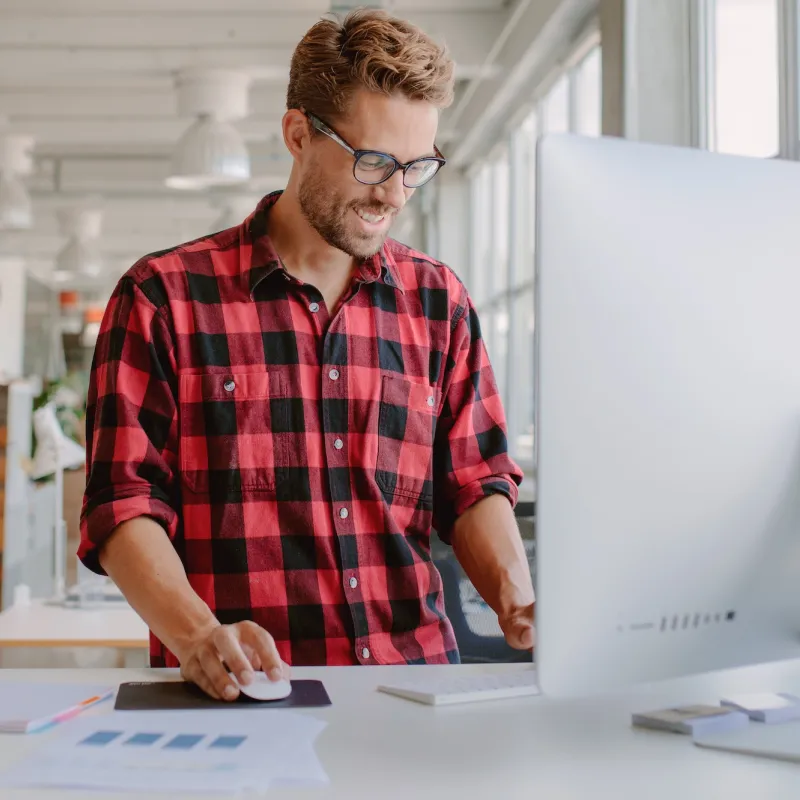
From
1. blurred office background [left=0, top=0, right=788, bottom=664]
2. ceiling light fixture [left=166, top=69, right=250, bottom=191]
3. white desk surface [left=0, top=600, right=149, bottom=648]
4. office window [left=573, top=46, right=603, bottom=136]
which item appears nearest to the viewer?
white desk surface [left=0, top=600, right=149, bottom=648]

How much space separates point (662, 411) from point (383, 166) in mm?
809

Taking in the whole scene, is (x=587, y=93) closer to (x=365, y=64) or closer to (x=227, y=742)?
(x=365, y=64)

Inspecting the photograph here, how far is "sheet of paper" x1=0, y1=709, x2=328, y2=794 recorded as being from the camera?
34.0 inches

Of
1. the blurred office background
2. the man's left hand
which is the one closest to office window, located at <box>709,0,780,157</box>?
the blurred office background

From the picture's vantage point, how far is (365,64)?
5.09ft

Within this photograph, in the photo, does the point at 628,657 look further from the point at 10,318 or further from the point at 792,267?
the point at 10,318

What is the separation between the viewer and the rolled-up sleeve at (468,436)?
1691 mm

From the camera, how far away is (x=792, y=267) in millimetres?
946

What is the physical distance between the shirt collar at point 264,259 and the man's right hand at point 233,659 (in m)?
0.64

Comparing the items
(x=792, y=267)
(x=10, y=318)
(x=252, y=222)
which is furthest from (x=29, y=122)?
(x=792, y=267)

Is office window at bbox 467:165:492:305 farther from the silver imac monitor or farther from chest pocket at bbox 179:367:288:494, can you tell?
the silver imac monitor

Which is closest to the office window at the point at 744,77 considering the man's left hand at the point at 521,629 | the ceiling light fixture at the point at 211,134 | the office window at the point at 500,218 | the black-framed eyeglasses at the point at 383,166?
the black-framed eyeglasses at the point at 383,166

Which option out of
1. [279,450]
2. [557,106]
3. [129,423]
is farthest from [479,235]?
[129,423]

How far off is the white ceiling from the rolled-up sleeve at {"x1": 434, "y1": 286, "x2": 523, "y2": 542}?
3.60 meters
